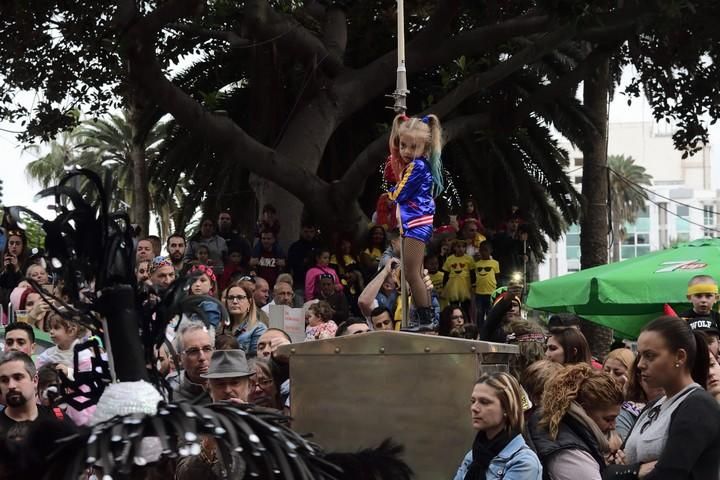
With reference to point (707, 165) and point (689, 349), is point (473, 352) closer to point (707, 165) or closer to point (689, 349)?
point (689, 349)

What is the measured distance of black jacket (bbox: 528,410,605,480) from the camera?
5.46m

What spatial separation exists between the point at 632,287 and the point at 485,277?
3868 millimetres

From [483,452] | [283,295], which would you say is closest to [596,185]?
[283,295]

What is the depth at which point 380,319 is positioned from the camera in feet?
28.6

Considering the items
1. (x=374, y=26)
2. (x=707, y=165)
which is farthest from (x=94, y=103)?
(x=707, y=165)

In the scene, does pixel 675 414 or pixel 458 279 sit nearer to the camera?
pixel 675 414

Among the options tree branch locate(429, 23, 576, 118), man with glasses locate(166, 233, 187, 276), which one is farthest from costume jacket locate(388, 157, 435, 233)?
tree branch locate(429, 23, 576, 118)

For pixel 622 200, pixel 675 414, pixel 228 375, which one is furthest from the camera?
pixel 622 200

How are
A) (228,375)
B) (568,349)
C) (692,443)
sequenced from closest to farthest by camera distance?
(692,443), (228,375), (568,349)

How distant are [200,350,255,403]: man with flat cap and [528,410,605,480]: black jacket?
56.5 inches

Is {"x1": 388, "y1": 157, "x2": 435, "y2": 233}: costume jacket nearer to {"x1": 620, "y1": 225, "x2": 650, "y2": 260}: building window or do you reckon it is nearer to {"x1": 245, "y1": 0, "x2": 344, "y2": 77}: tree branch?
{"x1": 245, "y1": 0, "x2": 344, "y2": 77}: tree branch

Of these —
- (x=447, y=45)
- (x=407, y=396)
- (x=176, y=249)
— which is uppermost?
(x=447, y=45)

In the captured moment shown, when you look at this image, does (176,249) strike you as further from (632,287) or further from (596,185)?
(596,185)

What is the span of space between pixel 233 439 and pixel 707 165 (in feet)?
496
